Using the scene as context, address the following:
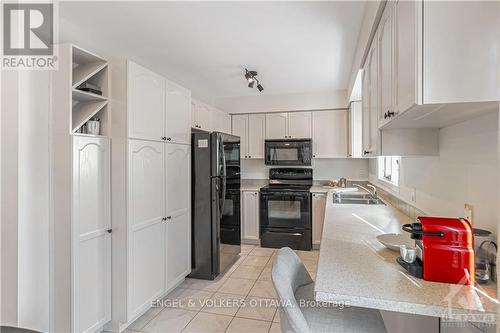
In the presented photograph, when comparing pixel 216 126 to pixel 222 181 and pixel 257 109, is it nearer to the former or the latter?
pixel 257 109

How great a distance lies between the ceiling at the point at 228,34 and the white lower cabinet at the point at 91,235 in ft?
3.32

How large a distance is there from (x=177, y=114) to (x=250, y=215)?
2.11 m

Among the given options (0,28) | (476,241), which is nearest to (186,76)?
(0,28)

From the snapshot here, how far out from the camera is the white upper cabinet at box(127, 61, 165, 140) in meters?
2.05

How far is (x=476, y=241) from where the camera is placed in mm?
1132

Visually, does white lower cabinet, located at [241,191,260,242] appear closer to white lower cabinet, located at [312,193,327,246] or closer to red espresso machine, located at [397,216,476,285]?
white lower cabinet, located at [312,193,327,246]

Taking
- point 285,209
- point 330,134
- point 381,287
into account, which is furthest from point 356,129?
point 381,287

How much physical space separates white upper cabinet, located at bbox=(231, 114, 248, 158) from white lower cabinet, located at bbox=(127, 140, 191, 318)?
1853mm

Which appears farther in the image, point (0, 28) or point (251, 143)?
point (251, 143)

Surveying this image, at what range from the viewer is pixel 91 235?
1.88 meters

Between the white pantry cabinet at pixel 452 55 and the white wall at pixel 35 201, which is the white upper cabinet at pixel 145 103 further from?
the white pantry cabinet at pixel 452 55

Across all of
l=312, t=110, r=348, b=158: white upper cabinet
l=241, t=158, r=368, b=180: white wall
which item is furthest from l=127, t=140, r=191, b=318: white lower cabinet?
l=241, t=158, r=368, b=180: white wall

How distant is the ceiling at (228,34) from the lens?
1.98 meters

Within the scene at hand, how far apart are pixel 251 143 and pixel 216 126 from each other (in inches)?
30.7
